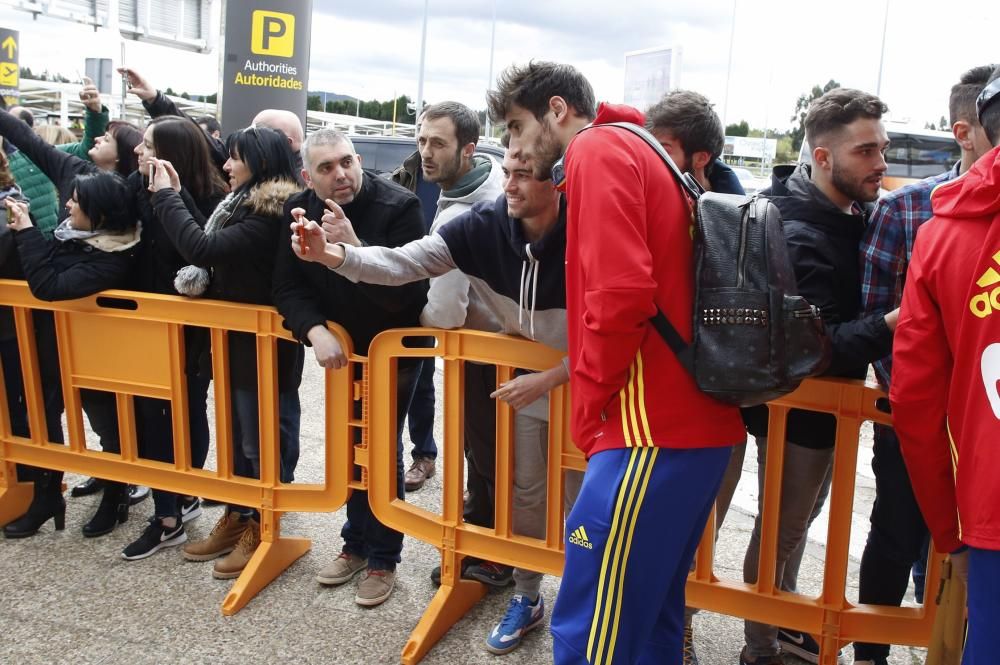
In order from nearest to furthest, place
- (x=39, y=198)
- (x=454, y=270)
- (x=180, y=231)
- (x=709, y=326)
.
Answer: (x=709, y=326) → (x=454, y=270) → (x=180, y=231) → (x=39, y=198)

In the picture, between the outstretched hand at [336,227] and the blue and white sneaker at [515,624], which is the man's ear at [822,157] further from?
the blue and white sneaker at [515,624]

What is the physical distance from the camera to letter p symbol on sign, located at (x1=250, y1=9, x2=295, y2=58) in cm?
884

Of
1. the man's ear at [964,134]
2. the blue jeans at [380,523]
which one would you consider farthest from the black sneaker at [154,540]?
the man's ear at [964,134]

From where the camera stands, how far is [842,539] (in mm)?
2922

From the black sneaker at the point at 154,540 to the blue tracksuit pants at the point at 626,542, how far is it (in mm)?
2539

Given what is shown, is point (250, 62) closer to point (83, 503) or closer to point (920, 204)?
point (83, 503)

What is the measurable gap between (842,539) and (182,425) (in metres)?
2.81

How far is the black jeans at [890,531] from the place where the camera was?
113 inches

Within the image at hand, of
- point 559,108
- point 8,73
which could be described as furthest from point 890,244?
point 8,73

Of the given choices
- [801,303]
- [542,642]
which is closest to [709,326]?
[801,303]

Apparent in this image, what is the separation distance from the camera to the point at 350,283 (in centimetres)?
356

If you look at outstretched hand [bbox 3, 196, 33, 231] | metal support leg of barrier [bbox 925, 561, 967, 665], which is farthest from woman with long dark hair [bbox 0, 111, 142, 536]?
metal support leg of barrier [bbox 925, 561, 967, 665]

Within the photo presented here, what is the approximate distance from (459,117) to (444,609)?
2233 mm

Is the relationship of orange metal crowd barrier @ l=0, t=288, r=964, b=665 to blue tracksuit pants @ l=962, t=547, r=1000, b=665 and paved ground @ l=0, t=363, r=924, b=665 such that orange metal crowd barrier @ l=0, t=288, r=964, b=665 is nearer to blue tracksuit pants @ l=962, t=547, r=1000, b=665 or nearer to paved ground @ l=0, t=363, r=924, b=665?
paved ground @ l=0, t=363, r=924, b=665
